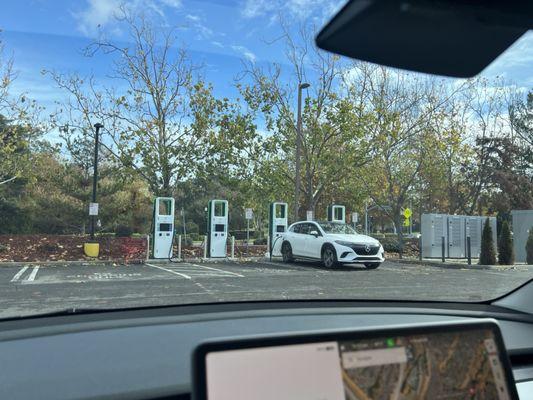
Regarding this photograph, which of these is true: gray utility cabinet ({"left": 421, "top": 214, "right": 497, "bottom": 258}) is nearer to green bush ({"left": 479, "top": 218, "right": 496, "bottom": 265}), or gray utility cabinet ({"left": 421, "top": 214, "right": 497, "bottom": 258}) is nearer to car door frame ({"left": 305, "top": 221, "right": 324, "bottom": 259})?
car door frame ({"left": 305, "top": 221, "right": 324, "bottom": 259})

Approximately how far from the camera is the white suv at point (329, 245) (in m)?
11.6

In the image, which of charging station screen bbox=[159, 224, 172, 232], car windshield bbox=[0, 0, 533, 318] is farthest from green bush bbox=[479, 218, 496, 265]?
charging station screen bbox=[159, 224, 172, 232]

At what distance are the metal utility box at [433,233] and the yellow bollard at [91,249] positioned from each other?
37.2ft

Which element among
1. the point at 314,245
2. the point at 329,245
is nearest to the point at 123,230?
the point at 314,245

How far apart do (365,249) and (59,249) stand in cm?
881

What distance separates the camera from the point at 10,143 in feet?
57.1

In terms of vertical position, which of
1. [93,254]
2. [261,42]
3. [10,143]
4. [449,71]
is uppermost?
[10,143]

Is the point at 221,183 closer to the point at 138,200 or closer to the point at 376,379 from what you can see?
the point at 138,200

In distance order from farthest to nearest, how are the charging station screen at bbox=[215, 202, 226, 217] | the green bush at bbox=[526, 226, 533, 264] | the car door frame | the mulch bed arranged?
the charging station screen at bbox=[215, 202, 226, 217] → the mulch bed → the car door frame → the green bush at bbox=[526, 226, 533, 264]

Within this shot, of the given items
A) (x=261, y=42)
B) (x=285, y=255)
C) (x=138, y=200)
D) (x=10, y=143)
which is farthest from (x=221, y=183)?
(x=261, y=42)

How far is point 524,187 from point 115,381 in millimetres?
30580

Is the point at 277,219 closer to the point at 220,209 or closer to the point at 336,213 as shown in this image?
the point at 220,209

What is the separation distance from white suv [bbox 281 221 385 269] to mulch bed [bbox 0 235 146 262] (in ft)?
14.8

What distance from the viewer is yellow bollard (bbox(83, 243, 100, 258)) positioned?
15.0m
